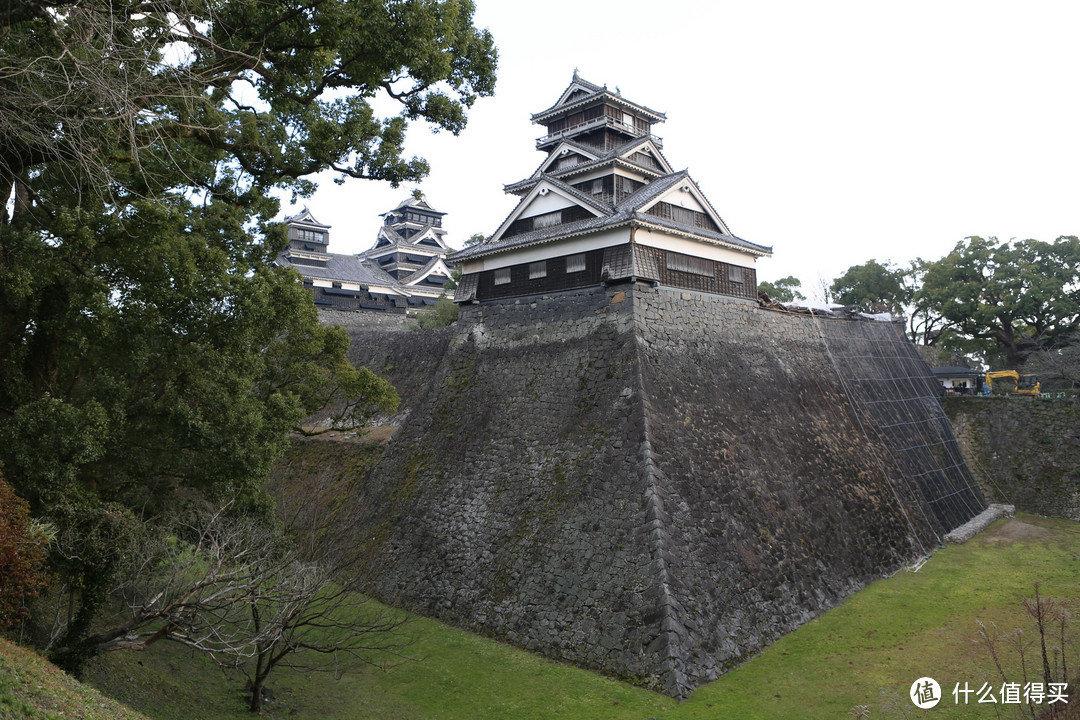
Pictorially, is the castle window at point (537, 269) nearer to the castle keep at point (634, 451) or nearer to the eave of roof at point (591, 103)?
the castle keep at point (634, 451)

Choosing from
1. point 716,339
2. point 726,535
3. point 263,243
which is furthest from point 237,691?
point 716,339

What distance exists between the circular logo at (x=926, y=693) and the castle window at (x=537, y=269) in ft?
36.7

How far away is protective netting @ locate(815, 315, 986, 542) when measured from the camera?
18219 mm

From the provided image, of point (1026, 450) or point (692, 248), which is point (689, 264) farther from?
point (1026, 450)

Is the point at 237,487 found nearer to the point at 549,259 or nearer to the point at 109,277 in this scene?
the point at 109,277

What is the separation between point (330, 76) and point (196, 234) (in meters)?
3.02

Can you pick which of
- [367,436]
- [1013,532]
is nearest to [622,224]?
[367,436]

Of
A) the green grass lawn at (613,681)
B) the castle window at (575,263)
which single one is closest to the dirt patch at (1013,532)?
the green grass lawn at (613,681)

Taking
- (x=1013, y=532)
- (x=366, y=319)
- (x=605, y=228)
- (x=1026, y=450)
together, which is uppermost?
(x=366, y=319)

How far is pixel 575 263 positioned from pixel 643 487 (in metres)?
6.21

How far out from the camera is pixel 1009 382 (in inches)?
1014

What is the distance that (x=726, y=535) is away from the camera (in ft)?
40.7

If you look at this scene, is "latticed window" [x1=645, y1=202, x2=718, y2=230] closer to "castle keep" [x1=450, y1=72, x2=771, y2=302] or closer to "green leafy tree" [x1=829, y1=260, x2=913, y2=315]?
"castle keep" [x1=450, y1=72, x2=771, y2=302]

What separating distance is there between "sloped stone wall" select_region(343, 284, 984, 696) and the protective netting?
13 cm
